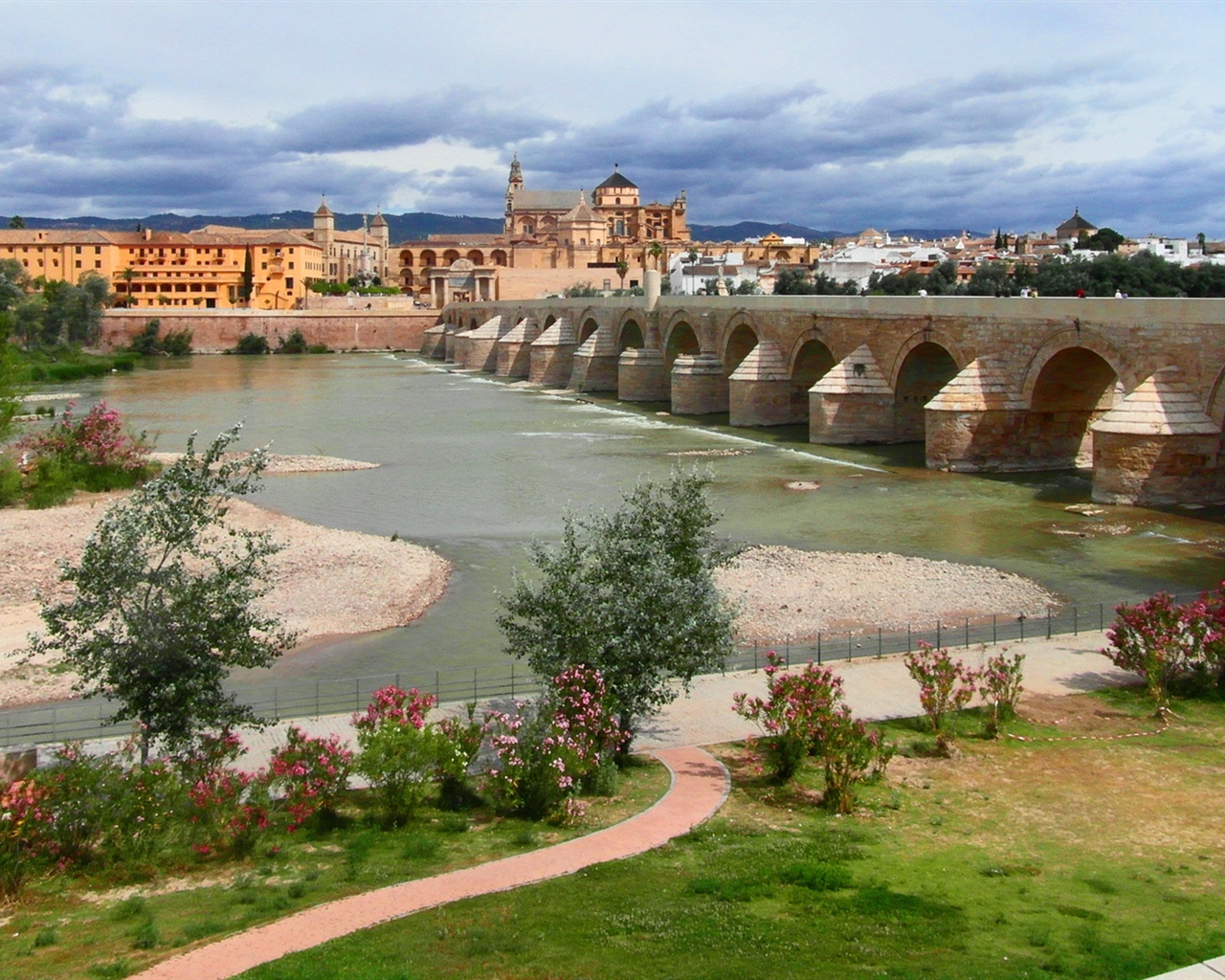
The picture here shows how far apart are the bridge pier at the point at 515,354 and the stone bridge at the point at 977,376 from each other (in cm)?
1262

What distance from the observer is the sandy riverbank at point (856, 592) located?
559 inches

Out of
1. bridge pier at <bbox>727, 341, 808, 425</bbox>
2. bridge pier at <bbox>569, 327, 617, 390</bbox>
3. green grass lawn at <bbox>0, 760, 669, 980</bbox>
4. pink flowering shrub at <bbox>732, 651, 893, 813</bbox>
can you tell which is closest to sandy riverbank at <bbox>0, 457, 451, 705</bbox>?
green grass lawn at <bbox>0, 760, 669, 980</bbox>

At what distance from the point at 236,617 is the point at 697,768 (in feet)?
11.1

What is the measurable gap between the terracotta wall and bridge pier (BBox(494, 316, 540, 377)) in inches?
847

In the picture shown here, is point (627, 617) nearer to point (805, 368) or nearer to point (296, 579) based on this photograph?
point (296, 579)

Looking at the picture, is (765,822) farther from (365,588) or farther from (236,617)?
(365,588)

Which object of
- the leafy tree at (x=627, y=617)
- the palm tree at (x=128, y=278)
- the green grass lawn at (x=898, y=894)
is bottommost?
the green grass lawn at (x=898, y=894)

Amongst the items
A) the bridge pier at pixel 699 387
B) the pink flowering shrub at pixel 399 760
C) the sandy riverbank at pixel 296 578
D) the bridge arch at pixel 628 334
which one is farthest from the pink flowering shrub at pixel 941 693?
the bridge arch at pixel 628 334

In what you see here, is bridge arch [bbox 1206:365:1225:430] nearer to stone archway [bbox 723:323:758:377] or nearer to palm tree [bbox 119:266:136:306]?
stone archway [bbox 723:323:758:377]

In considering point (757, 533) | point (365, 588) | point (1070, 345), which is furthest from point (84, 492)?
point (1070, 345)

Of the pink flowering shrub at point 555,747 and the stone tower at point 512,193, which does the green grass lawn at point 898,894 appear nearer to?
the pink flowering shrub at point 555,747

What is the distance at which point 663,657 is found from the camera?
9227mm

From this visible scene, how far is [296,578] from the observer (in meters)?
16.5

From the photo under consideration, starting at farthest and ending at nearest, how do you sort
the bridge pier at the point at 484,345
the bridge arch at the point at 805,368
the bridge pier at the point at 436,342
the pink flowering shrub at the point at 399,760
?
the bridge pier at the point at 436,342
the bridge pier at the point at 484,345
the bridge arch at the point at 805,368
the pink flowering shrub at the point at 399,760
